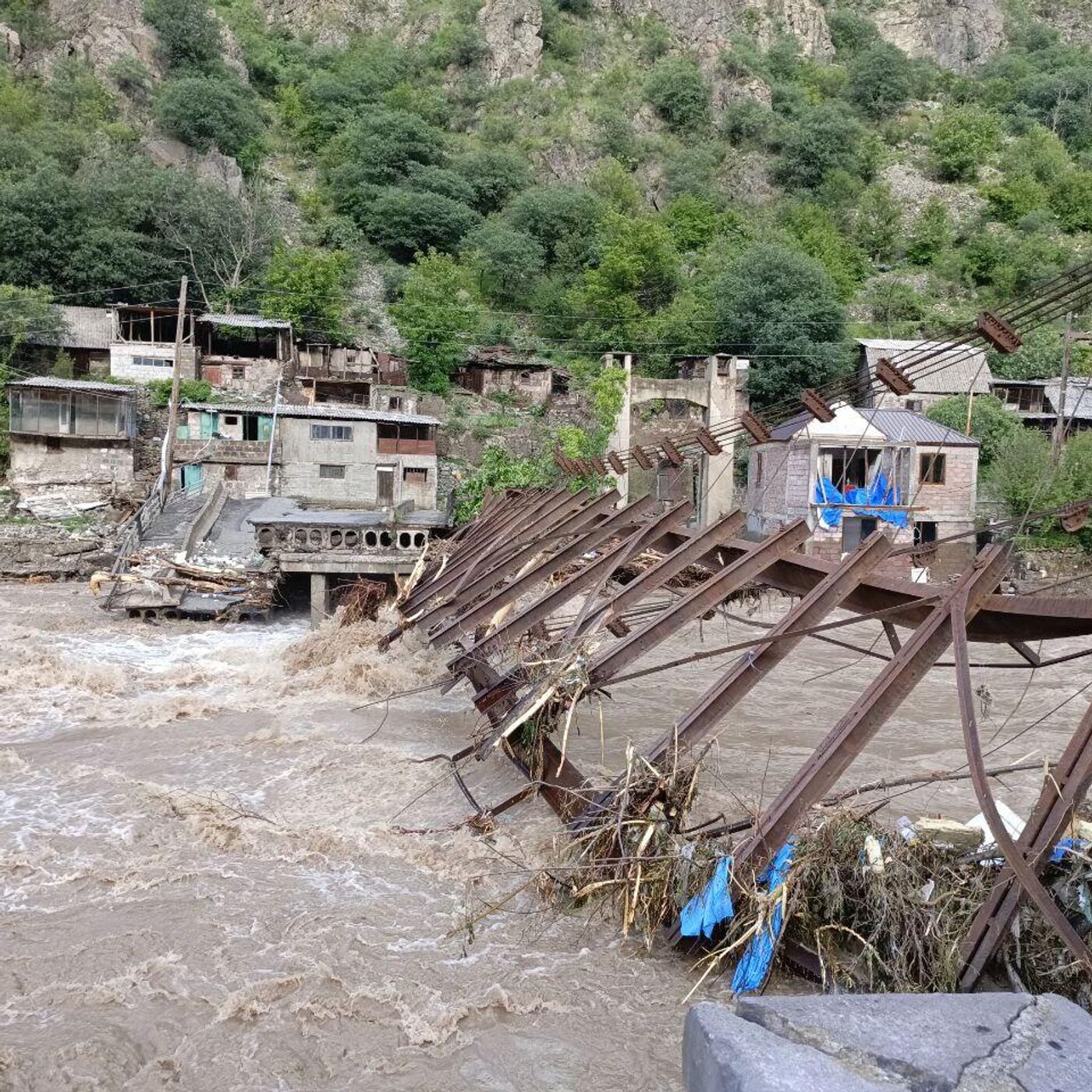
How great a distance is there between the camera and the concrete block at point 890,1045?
91.5 inches

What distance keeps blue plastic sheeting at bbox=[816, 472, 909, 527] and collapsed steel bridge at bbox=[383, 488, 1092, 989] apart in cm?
1774

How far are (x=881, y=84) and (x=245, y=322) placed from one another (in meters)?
66.1

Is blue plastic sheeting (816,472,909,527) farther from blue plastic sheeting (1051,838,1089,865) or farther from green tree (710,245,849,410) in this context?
blue plastic sheeting (1051,838,1089,865)

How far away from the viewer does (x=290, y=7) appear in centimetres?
8031

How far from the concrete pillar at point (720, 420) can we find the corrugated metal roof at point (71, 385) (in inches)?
905

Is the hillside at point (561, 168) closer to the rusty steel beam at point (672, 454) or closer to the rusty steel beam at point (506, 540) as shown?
the rusty steel beam at point (506, 540)

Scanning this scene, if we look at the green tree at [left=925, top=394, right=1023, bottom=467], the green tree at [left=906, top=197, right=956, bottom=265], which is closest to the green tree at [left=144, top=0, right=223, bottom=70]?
the green tree at [left=906, top=197, right=956, bottom=265]

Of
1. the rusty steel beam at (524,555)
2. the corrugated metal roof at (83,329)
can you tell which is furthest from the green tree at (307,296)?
the rusty steel beam at (524,555)

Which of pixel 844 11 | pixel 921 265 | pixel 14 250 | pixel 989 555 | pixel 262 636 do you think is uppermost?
pixel 844 11

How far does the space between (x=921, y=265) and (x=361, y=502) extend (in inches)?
1729

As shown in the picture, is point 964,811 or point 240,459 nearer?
point 964,811

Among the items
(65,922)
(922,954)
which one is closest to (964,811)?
(922,954)

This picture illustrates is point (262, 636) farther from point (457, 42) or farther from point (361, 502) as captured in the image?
point (457, 42)

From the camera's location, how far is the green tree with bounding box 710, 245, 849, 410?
41500 millimetres
